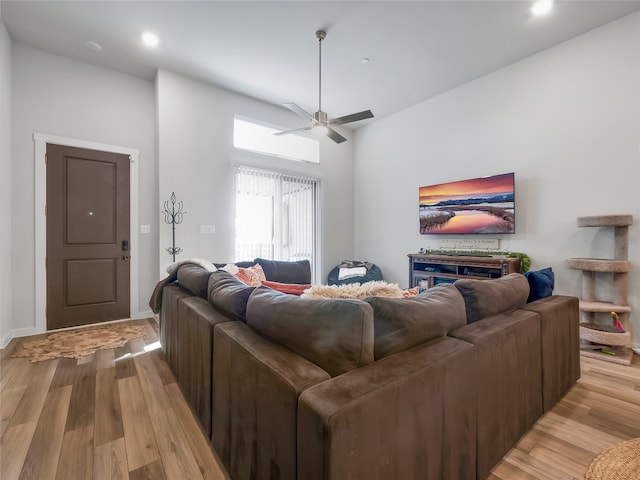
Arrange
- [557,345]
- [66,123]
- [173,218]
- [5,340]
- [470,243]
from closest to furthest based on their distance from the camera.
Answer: [557,345] → [5,340] → [66,123] → [173,218] → [470,243]

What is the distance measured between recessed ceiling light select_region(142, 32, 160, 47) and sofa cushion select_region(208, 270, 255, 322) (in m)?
3.01

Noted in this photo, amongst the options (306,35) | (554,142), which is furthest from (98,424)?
(554,142)

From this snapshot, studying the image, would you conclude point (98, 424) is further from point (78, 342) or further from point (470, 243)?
point (470, 243)

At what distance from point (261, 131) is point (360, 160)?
2.05 meters

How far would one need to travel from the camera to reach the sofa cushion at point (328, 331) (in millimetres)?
967

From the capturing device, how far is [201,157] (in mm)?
4059

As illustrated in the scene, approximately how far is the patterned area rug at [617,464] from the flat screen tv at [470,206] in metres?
2.52

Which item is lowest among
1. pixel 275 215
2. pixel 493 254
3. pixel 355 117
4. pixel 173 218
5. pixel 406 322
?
pixel 406 322

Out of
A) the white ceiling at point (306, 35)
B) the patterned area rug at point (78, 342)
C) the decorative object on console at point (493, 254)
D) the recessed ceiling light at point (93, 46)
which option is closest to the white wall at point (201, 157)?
the white ceiling at point (306, 35)

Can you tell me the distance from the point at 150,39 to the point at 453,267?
4.56m

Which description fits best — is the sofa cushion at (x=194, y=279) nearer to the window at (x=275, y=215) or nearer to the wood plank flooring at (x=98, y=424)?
the wood plank flooring at (x=98, y=424)

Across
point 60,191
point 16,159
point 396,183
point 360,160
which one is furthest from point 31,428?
point 360,160

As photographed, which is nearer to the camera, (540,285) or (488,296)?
(488,296)

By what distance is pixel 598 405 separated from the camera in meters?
1.87
